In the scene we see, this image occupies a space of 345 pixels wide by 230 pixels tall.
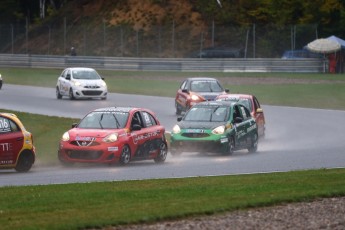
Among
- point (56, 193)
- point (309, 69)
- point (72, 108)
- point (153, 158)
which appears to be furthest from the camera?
point (309, 69)

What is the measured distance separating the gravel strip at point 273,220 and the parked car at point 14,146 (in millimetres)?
8705

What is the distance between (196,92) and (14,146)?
19405 millimetres

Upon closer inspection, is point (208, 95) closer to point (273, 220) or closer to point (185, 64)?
point (185, 64)

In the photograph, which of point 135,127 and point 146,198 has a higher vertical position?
point 146,198

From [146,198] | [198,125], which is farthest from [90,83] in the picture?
[146,198]

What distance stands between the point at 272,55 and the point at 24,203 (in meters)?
59.4

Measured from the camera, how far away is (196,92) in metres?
41.5

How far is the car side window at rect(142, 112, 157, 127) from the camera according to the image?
85.9 feet

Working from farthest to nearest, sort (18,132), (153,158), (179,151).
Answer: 1. (179,151)
2. (153,158)
3. (18,132)

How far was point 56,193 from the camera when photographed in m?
16.6

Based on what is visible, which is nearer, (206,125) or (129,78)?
(206,125)

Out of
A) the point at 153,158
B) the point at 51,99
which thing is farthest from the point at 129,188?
the point at 51,99

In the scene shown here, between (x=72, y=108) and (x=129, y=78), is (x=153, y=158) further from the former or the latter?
(x=129, y=78)

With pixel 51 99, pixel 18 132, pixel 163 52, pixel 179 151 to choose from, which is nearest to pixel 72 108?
pixel 51 99
